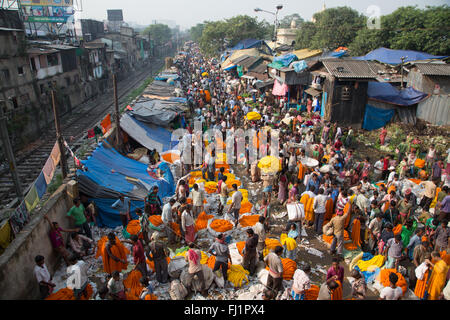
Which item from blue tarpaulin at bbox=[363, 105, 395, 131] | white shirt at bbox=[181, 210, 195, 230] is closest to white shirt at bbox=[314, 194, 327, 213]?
white shirt at bbox=[181, 210, 195, 230]

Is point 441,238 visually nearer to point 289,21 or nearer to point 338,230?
point 338,230

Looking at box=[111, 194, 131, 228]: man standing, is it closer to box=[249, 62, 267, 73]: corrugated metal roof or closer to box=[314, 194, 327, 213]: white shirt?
box=[314, 194, 327, 213]: white shirt

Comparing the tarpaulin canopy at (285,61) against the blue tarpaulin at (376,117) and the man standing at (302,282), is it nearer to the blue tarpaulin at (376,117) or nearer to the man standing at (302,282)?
the blue tarpaulin at (376,117)

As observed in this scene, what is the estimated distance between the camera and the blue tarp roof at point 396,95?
646 inches

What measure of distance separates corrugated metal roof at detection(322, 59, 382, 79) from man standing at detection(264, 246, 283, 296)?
512 inches

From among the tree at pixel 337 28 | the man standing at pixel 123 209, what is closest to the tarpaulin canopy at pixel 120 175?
the man standing at pixel 123 209

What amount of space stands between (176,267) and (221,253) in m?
1.17

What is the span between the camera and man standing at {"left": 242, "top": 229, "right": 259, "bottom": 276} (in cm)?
647

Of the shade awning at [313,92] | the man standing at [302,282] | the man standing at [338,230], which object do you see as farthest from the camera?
the shade awning at [313,92]

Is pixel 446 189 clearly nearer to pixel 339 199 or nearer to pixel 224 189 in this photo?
pixel 339 199

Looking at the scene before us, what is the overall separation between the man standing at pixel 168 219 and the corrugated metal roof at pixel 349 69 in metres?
12.5

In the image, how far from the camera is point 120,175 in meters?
9.90

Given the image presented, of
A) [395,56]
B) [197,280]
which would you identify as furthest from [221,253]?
[395,56]

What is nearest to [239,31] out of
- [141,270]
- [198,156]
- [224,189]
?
[198,156]
